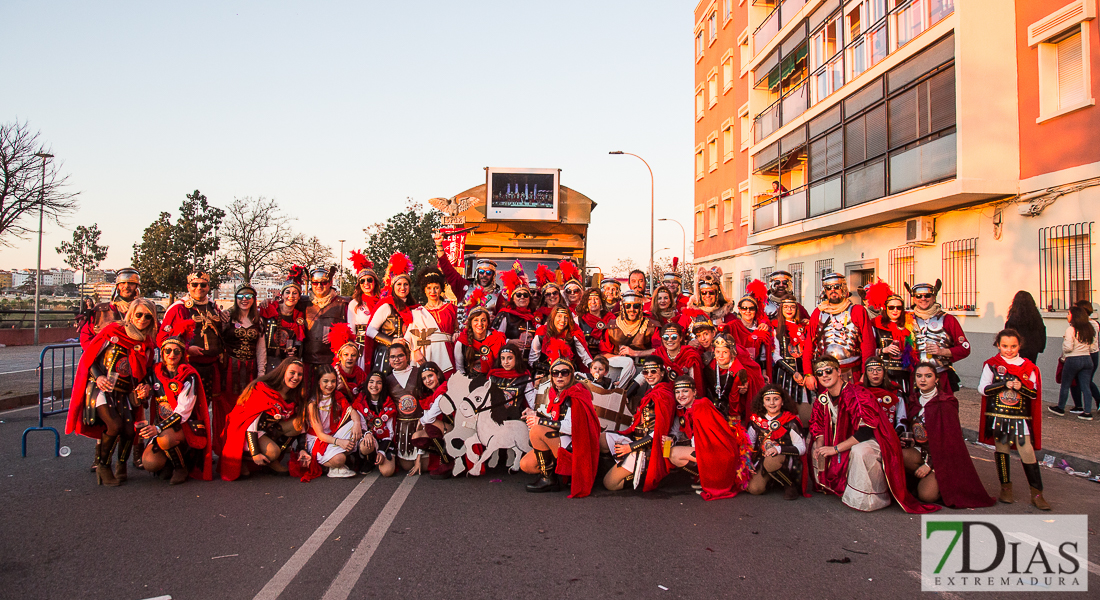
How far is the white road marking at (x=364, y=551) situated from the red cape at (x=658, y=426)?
1948 millimetres

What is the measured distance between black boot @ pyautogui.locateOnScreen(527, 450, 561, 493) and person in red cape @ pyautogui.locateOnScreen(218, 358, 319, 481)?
6.50ft

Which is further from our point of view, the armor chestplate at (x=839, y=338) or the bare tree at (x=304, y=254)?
the bare tree at (x=304, y=254)

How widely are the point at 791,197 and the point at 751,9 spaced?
882cm

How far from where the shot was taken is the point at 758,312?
23.2 feet

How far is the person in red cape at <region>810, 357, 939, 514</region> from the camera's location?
507 cm

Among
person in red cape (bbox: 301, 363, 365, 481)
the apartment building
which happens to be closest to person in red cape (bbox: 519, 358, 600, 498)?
person in red cape (bbox: 301, 363, 365, 481)

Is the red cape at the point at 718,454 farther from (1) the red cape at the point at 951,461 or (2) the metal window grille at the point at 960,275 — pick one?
(2) the metal window grille at the point at 960,275

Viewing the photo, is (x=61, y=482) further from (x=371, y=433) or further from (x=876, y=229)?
(x=876, y=229)

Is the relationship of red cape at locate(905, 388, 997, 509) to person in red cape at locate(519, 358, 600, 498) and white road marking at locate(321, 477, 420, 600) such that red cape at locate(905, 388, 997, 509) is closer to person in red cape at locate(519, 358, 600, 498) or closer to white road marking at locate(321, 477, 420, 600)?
person in red cape at locate(519, 358, 600, 498)

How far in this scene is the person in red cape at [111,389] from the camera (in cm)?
559

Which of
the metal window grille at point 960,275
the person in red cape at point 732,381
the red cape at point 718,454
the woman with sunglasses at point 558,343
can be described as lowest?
the red cape at point 718,454

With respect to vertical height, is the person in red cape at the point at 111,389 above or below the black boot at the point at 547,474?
above

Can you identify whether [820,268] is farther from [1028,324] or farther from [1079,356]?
[1079,356]

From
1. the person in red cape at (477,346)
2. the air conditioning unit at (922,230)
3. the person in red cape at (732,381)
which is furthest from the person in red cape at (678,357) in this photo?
the air conditioning unit at (922,230)
